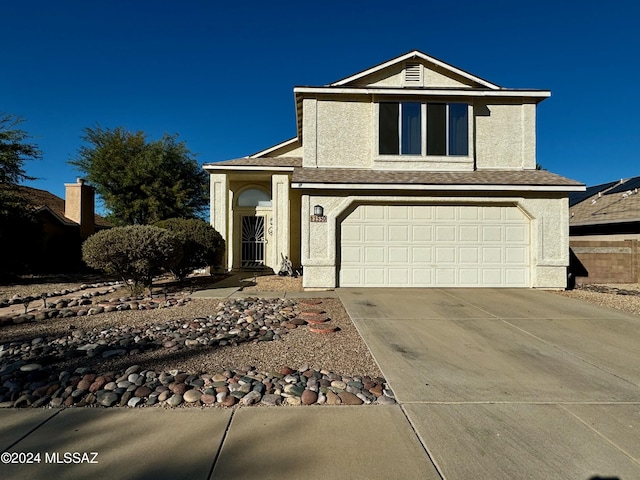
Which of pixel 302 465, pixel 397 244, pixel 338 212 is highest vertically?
pixel 338 212

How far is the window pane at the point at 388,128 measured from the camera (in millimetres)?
10961

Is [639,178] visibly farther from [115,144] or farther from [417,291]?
[115,144]

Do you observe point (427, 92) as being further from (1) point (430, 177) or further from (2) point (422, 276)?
(2) point (422, 276)

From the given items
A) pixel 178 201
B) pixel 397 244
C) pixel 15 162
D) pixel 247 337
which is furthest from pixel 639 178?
pixel 15 162

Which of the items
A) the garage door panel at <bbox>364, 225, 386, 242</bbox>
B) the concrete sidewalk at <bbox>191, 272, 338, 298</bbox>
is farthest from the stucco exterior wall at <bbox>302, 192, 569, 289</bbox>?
the garage door panel at <bbox>364, 225, 386, 242</bbox>

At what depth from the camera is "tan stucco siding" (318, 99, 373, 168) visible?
11156mm

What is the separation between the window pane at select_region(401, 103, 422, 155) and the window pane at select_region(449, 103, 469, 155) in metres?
0.97

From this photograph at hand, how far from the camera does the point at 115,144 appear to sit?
795 inches

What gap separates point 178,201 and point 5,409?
1763 centimetres

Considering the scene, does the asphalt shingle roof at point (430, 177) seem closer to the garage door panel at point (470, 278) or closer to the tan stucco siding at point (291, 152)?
the garage door panel at point (470, 278)

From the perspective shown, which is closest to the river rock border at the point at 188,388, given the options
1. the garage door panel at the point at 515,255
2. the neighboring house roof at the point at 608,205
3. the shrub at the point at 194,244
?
the shrub at the point at 194,244

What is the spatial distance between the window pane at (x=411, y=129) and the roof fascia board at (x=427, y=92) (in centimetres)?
42

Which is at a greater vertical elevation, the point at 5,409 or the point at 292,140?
the point at 292,140

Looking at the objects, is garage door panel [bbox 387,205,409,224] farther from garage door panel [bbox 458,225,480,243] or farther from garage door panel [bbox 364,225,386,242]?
garage door panel [bbox 458,225,480,243]
